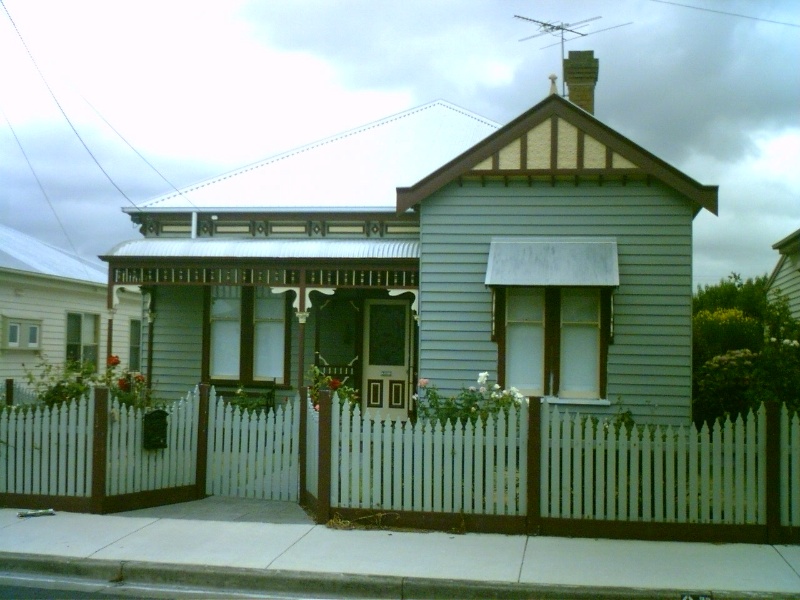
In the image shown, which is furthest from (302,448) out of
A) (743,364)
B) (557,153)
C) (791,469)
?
(743,364)

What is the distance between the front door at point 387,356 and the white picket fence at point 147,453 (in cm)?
596

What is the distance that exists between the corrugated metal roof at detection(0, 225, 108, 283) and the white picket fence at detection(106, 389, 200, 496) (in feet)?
39.1

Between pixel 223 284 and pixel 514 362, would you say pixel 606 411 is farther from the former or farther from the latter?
pixel 223 284

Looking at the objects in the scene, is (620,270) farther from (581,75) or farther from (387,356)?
(387,356)

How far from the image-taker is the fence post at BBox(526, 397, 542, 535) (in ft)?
29.0

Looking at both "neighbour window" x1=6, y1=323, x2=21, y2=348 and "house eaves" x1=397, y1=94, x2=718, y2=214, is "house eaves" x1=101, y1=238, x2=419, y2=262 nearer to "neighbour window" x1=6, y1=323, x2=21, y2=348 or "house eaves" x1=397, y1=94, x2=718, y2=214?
"house eaves" x1=397, y1=94, x2=718, y2=214

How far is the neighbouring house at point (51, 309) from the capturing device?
20688 millimetres

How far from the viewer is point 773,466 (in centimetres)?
842

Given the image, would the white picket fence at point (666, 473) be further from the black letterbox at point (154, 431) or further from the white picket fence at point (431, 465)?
the black letterbox at point (154, 431)

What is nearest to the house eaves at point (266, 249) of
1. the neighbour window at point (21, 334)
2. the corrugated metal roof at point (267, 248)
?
the corrugated metal roof at point (267, 248)

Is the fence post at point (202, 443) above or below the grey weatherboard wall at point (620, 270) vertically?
below

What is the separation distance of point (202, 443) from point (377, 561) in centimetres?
344

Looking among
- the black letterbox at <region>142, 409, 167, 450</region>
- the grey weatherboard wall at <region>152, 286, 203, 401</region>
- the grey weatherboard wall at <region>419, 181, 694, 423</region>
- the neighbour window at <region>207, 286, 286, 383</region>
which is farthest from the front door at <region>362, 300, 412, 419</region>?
the black letterbox at <region>142, 409, 167, 450</region>

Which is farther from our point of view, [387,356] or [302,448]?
[387,356]
